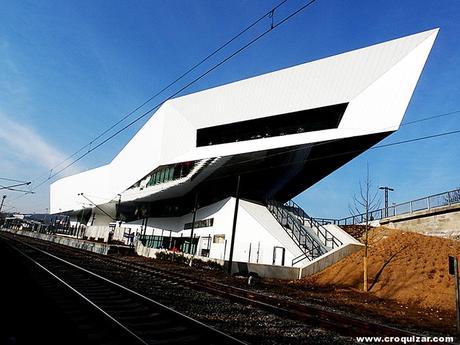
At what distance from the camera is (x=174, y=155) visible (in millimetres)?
40000

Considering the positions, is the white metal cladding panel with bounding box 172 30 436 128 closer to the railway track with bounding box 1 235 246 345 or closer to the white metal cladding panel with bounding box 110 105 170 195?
the white metal cladding panel with bounding box 110 105 170 195

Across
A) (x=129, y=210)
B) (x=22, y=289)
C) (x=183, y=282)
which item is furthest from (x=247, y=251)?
(x=129, y=210)

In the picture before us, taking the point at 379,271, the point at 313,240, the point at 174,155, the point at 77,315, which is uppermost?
the point at 174,155

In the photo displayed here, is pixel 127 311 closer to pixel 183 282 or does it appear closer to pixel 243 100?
pixel 183 282

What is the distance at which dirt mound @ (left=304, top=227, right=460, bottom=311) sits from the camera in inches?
627

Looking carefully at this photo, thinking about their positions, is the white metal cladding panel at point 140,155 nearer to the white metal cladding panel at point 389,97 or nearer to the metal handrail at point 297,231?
the metal handrail at point 297,231

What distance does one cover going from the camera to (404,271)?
61.8 feet

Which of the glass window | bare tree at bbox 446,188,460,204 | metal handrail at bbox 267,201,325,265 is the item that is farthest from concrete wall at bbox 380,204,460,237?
the glass window

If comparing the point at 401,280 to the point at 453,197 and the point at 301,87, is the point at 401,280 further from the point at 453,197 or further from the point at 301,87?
the point at 301,87

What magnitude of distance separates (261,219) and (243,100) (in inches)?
469

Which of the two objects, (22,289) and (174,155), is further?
(174,155)

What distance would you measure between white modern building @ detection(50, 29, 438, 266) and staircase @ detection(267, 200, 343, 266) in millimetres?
129

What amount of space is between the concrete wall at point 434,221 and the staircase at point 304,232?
668 cm

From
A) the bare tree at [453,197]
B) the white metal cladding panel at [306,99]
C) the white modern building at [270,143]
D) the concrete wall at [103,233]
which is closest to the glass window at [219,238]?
the white modern building at [270,143]
